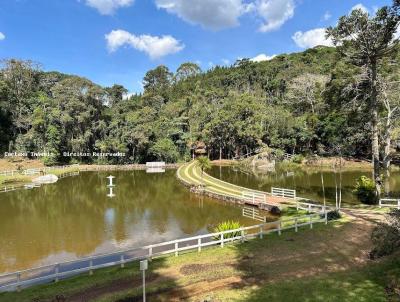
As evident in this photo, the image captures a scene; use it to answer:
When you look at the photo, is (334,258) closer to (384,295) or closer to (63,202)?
(384,295)

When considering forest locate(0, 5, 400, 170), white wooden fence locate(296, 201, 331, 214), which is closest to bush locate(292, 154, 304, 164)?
forest locate(0, 5, 400, 170)

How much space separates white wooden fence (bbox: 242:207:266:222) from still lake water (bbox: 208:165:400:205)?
22.5 feet

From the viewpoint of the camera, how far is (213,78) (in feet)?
398

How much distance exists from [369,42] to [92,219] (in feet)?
86.2

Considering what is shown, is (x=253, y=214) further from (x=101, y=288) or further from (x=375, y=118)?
(x=101, y=288)

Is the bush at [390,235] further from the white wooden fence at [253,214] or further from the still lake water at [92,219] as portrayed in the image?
the white wooden fence at [253,214]

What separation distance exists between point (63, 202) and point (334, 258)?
31061 millimetres

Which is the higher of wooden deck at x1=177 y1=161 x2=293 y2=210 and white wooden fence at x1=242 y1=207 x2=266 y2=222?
wooden deck at x1=177 y1=161 x2=293 y2=210

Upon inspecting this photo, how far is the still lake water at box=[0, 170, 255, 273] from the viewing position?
22.9 m

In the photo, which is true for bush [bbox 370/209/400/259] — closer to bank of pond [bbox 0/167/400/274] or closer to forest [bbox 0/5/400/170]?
bank of pond [bbox 0/167/400/274]

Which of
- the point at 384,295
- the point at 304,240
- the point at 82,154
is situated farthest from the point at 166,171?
the point at 384,295

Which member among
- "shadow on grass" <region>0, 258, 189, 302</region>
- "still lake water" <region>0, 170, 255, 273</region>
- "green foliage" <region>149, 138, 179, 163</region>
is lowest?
"still lake water" <region>0, 170, 255, 273</region>

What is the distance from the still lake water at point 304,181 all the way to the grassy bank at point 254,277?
16670 millimetres

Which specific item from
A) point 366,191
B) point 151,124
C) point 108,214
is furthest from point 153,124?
point 366,191
